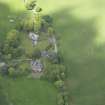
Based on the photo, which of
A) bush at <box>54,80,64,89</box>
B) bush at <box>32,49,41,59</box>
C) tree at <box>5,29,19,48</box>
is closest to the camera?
bush at <box>54,80,64,89</box>

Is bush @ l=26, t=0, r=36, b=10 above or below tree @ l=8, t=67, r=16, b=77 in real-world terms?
above

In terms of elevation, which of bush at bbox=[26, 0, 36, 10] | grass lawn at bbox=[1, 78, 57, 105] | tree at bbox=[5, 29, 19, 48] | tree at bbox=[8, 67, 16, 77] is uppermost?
bush at bbox=[26, 0, 36, 10]

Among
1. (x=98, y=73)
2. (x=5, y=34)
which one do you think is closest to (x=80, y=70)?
(x=98, y=73)

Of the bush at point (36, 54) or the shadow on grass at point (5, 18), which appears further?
the shadow on grass at point (5, 18)

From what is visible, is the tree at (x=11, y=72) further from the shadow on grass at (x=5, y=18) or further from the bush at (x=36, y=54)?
the shadow on grass at (x=5, y=18)

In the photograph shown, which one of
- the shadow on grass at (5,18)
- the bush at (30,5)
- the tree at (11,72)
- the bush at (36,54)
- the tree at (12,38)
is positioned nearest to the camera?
the tree at (11,72)

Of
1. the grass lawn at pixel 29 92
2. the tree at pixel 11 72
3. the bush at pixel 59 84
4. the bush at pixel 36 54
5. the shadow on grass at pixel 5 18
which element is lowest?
the grass lawn at pixel 29 92

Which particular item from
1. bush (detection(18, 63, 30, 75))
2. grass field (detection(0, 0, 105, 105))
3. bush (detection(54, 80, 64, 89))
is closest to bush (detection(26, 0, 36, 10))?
grass field (detection(0, 0, 105, 105))

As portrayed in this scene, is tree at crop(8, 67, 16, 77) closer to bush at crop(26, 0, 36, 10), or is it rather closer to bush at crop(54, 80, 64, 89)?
bush at crop(54, 80, 64, 89)

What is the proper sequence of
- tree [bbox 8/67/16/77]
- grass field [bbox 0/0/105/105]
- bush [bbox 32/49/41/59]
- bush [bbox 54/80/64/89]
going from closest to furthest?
bush [bbox 54/80/64/89] < grass field [bbox 0/0/105/105] < tree [bbox 8/67/16/77] < bush [bbox 32/49/41/59]

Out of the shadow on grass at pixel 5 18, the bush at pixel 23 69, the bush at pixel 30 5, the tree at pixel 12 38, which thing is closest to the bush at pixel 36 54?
the bush at pixel 23 69

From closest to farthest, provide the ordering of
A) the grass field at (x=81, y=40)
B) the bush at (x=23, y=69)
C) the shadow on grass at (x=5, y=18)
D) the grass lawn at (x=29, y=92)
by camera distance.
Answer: the grass lawn at (x=29, y=92) → the grass field at (x=81, y=40) → the bush at (x=23, y=69) → the shadow on grass at (x=5, y=18)
